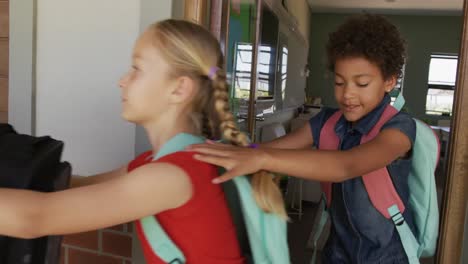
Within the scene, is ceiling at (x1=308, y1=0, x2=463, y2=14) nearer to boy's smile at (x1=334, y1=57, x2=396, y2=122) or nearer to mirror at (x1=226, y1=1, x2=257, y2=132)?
mirror at (x1=226, y1=1, x2=257, y2=132)

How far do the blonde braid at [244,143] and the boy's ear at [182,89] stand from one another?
49 millimetres

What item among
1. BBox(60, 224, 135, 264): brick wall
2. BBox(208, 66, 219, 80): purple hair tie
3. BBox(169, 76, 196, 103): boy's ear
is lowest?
BBox(60, 224, 135, 264): brick wall

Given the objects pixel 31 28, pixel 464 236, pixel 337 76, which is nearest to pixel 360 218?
pixel 337 76

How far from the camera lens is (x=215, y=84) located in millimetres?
922

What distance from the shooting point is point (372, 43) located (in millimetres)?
1400

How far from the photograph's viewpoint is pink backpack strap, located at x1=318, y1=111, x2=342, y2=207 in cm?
141

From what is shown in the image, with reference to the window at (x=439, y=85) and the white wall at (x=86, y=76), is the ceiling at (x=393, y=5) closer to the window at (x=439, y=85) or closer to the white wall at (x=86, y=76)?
the window at (x=439, y=85)

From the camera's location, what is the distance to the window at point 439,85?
9.16m

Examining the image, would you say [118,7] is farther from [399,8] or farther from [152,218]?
[399,8]

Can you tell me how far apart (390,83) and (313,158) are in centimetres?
55

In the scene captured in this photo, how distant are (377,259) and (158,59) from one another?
33.1 inches

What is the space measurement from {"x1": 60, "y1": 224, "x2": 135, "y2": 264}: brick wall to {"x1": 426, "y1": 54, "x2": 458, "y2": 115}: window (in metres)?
8.90

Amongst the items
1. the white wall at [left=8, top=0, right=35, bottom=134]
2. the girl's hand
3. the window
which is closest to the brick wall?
the white wall at [left=8, top=0, right=35, bottom=134]

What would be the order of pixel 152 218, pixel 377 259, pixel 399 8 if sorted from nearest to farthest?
pixel 152 218 → pixel 377 259 → pixel 399 8
